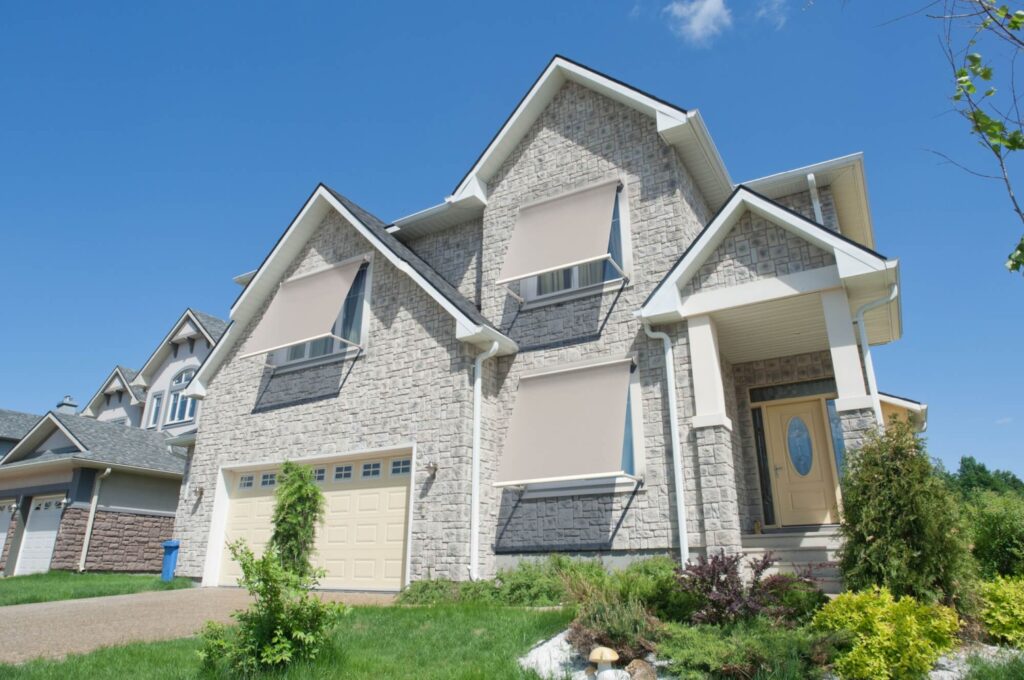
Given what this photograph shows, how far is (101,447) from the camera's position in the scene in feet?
75.1

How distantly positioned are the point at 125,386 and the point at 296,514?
2288cm

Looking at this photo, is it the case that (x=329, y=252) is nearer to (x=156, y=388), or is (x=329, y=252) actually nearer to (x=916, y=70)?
(x=916, y=70)

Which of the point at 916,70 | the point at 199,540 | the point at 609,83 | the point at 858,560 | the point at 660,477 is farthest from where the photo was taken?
the point at 199,540

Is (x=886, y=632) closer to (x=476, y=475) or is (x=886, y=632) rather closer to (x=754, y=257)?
(x=754, y=257)

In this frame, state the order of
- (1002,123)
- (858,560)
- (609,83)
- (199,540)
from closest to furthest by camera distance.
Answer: (1002,123)
(858,560)
(609,83)
(199,540)

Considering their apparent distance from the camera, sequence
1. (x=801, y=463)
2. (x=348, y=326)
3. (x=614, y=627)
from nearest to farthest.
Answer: (x=614, y=627) → (x=801, y=463) → (x=348, y=326)

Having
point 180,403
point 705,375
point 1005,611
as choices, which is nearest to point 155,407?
point 180,403

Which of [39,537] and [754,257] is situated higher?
[754,257]

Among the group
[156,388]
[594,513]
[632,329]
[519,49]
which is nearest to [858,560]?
[594,513]

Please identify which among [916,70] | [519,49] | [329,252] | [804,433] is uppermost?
[519,49]

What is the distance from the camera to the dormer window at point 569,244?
1258cm

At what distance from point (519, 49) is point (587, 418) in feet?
22.2

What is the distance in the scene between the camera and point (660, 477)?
1102cm

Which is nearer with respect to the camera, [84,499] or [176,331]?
[84,499]
